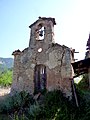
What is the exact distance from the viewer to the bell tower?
19578 mm

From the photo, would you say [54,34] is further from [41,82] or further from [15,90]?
[15,90]

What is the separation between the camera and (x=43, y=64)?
19141 mm

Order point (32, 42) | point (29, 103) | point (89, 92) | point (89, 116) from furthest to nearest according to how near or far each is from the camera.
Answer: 1. point (32, 42)
2. point (29, 103)
3. point (89, 92)
4. point (89, 116)

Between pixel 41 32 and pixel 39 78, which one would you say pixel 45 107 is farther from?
pixel 41 32

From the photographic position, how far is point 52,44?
19.2m

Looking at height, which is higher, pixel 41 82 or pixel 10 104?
pixel 41 82

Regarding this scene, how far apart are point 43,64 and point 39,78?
1.23 meters

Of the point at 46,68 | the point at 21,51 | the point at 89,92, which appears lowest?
the point at 89,92

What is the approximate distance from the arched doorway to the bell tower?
192 centimetres

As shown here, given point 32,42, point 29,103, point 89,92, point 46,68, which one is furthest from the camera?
point 32,42

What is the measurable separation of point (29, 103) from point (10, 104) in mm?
1406

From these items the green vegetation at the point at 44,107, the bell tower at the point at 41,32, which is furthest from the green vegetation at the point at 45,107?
the bell tower at the point at 41,32

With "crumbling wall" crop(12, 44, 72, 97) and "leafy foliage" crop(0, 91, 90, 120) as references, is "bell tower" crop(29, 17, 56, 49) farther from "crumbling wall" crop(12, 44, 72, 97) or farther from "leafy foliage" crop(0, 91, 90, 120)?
"leafy foliage" crop(0, 91, 90, 120)

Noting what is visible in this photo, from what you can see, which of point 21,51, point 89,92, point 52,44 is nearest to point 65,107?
point 89,92
